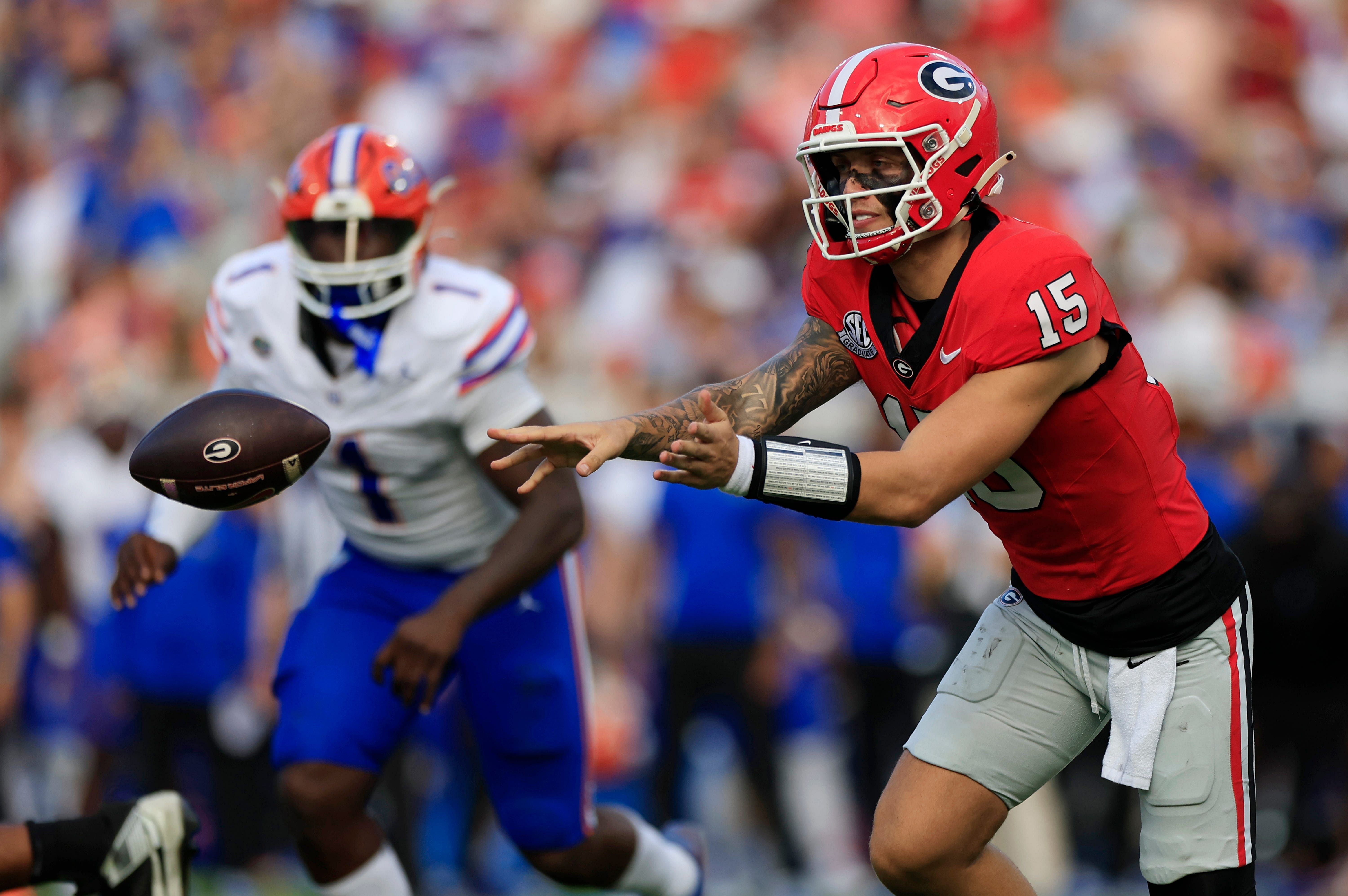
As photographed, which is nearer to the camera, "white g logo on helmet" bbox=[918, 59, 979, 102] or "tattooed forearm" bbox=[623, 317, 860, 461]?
"white g logo on helmet" bbox=[918, 59, 979, 102]

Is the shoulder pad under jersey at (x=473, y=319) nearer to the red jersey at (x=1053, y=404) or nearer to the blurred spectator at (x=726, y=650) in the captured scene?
the red jersey at (x=1053, y=404)

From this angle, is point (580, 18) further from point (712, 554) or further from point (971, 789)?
point (971, 789)

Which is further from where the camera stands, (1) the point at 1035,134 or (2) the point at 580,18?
(2) the point at 580,18

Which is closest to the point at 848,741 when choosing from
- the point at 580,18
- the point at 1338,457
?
the point at 1338,457

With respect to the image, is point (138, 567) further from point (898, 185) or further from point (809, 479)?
point (898, 185)

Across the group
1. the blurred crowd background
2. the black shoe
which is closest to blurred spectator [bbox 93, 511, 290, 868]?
the blurred crowd background

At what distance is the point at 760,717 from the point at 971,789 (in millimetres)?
3101

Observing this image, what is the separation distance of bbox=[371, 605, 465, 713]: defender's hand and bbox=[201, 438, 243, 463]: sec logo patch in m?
0.57

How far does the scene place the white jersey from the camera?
12.6ft

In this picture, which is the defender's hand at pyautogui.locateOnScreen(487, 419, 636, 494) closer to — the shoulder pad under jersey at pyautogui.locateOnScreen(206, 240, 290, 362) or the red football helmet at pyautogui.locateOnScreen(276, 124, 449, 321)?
the red football helmet at pyautogui.locateOnScreen(276, 124, 449, 321)

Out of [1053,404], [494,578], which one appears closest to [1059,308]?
[1053,404]

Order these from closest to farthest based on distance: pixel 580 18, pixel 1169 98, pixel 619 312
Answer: pixel 619 312
pixel 1169 98
pixel 580 18

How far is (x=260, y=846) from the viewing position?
627 cm

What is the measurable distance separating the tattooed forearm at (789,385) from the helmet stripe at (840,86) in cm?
52
